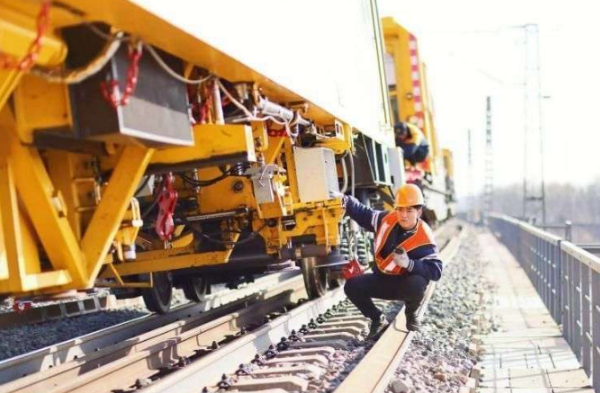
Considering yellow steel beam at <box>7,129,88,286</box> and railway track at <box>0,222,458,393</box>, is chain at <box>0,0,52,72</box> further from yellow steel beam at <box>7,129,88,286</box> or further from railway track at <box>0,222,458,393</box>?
railway track at <box>0,222,458,393</box>

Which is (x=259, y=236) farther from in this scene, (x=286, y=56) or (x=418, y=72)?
(x=418, y=72)

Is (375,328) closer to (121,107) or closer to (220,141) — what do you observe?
(220,141)

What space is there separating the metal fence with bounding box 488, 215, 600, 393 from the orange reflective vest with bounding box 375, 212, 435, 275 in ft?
4.07

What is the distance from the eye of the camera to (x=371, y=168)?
829 centimetres

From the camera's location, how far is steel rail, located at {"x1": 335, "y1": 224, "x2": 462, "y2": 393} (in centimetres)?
483

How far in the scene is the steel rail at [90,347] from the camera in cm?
558

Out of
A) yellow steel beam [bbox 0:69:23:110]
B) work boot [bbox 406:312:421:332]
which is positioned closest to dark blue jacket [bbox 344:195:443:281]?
work boot [bbox 406:312:421:332]

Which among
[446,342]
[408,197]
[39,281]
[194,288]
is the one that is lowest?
[446,342]

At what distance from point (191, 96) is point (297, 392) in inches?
71.4

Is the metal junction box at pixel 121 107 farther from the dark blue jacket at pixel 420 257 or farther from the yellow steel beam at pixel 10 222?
the dark blue jacket at pixel 420 257

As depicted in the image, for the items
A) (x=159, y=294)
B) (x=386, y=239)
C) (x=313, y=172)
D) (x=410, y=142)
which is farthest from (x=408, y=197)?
(x=410, y=142)

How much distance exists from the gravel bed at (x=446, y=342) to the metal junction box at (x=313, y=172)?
143cm

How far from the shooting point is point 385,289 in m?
6.88

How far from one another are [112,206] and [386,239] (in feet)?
11.0
